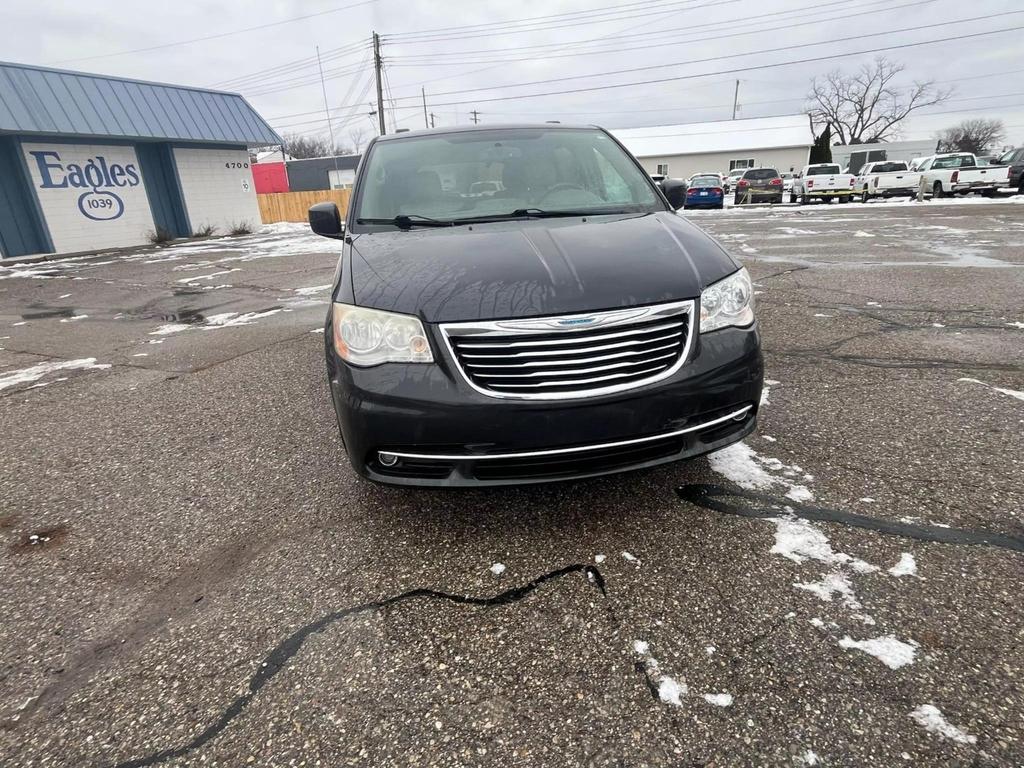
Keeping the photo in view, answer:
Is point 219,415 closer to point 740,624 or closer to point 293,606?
point 293,606

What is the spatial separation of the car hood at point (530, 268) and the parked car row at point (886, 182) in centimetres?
2434

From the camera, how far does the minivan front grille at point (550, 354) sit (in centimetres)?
205

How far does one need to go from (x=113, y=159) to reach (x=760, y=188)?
2453 centimetres

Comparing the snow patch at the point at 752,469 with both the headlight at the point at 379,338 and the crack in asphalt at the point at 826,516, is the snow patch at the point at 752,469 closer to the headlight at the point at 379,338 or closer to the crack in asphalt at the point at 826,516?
the crack in asphalt at the point at 826,516

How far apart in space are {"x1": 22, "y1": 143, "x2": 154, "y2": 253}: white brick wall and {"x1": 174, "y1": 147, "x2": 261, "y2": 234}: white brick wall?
1640 mm

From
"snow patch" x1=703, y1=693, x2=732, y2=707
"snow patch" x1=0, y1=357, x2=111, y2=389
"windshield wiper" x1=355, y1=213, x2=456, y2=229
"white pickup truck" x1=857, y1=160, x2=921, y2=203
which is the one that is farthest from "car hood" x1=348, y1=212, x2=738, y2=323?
"white pickup truck" x1=857, y1=160, x2=921, y2=203

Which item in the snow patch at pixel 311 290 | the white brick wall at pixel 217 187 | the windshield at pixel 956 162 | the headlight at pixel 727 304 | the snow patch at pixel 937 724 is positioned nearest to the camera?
the snow patch at pixel 937 724

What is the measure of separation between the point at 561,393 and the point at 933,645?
1.36 m

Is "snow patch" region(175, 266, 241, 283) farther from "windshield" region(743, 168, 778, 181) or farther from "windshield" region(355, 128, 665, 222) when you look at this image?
"windshield" region(743, 168, 778, 181)

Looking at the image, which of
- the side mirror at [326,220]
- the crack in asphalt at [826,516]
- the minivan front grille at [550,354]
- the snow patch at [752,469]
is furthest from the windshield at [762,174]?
the minivan front grille at [550,354]

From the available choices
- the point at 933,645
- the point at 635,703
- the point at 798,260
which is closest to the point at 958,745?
the point at 933,645

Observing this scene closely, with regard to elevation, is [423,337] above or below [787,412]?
above

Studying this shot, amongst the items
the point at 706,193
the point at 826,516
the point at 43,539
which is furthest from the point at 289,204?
the point at 826,516

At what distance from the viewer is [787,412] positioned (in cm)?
343
